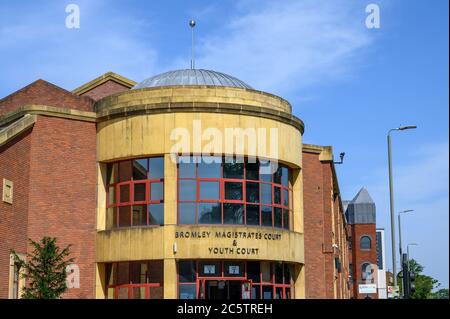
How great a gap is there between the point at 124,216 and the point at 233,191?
4666 mm

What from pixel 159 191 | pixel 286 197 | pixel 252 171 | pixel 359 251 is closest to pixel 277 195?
pixel 286 197

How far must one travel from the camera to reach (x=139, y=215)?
100 ft

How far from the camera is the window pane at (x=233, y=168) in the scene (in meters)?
30.5

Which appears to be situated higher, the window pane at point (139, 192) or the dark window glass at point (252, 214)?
the window pane at point (139, 192)

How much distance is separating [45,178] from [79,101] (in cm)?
507

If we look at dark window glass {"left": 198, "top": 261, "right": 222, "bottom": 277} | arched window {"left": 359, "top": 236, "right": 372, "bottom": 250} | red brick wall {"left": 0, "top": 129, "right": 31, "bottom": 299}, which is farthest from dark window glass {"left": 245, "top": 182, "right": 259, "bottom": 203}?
arched window {"left": 359, "top": 236, "right": 372, "bottom": 250}

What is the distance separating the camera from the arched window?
97.8 metres

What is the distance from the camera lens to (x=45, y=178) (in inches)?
1196

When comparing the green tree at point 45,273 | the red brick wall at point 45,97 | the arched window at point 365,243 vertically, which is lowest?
the green tree at point 45,273

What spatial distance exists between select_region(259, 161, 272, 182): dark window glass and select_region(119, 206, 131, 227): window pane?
18.8 ft

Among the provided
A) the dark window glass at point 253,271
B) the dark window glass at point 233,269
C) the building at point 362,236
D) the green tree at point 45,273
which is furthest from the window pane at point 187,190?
the building at point 362,236

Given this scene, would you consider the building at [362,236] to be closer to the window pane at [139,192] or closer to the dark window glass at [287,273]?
the dark window glass at [287,273]

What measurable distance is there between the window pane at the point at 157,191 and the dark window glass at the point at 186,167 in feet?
3.19

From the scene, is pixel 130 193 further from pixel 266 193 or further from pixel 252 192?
pixel 266 193
